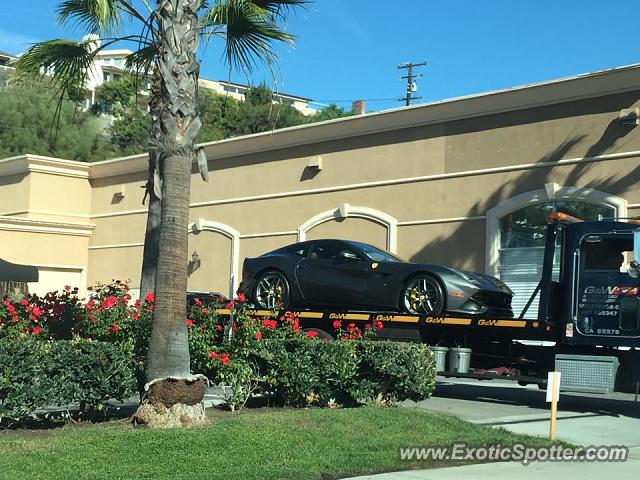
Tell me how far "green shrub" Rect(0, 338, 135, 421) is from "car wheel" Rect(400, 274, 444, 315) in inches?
214

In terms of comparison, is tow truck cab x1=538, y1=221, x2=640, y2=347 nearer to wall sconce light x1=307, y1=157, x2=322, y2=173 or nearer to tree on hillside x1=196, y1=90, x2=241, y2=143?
wall sconce light x1=307, y1=157, x2=322, y2=173

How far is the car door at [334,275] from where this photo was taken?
15.2 metres

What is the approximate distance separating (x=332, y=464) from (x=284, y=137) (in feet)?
61.4

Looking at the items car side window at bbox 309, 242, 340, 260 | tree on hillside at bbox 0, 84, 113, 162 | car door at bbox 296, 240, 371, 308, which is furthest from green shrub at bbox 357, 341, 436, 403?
tree on hillside at bbox 0, 84, 113, 162

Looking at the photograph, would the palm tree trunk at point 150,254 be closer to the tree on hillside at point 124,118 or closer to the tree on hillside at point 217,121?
the tree on hillside at point 217,121

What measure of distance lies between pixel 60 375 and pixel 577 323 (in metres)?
7.85

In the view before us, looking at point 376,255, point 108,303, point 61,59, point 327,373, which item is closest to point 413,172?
point 376,255

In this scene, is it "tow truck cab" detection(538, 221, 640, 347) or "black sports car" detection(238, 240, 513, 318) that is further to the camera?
"black sports car" detection(238, 240, 513, 318)

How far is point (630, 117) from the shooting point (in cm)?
1912

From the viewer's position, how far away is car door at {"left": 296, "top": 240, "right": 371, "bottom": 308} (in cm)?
1521

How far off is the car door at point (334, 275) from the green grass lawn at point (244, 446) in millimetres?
4528

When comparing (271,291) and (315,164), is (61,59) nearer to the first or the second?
(271,291)

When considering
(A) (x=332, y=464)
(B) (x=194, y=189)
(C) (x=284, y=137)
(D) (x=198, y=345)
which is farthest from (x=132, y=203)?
(A) (x=332, y=464)

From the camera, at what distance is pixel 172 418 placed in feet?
32.4
